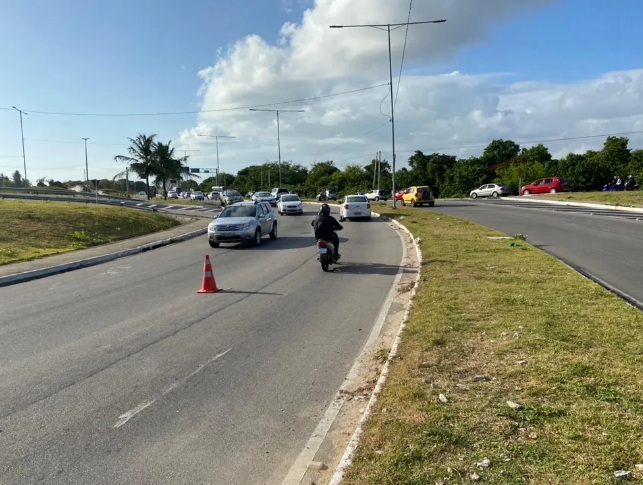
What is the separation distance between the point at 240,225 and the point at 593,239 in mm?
11742

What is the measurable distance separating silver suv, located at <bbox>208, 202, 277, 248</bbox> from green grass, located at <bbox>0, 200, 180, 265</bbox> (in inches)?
224

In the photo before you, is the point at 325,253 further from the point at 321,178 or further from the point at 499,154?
the point at 321,178

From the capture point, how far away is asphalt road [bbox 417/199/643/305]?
36.2ft

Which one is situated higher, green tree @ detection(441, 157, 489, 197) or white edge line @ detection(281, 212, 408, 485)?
green tree @ detection(441, 157, 489, 197)

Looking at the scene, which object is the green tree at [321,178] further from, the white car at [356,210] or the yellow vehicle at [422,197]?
the white car at [356,210]

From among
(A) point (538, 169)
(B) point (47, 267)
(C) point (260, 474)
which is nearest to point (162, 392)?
(C) point (260, 474)

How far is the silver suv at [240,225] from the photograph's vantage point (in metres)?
18.8

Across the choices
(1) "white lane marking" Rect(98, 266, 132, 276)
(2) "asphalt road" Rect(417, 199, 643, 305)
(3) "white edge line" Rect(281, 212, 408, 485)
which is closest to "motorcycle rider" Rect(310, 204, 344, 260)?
(2) "asphalt road" Rect(417, 199, 643, 305)

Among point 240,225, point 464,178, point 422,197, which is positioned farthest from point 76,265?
point 464,178

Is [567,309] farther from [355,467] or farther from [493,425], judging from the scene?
[355,467]

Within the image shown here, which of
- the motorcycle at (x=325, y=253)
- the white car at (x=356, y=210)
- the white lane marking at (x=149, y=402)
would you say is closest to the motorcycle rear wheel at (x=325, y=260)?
the motorcycle at (x=325, y=253)

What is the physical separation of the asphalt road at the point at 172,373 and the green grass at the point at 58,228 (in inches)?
317

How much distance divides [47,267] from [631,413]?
49.6 ft

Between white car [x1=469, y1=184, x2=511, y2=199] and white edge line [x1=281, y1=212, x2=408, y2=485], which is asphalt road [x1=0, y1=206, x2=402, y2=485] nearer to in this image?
white edge line [x1=281, y1=212, x2=408, y2=485]
